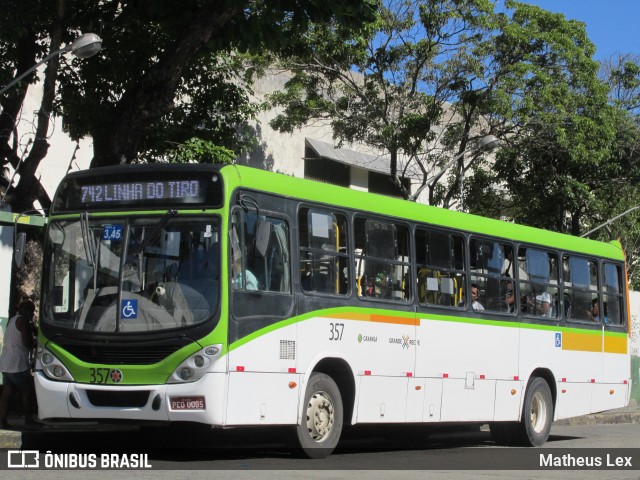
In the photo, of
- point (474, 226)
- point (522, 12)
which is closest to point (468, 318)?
point (474, 226)

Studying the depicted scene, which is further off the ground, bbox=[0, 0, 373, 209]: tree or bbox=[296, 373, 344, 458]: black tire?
bbox=[0, 0, 373, 209]: tree

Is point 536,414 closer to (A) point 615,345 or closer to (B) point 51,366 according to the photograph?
(A) point 615,345

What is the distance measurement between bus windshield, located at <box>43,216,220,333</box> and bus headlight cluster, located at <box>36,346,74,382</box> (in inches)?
13.0

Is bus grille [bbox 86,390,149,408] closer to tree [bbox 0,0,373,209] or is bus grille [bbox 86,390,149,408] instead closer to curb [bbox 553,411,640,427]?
tree [bbox 0,0,373,209]

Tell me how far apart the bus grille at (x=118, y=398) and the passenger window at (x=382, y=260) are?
3.08m

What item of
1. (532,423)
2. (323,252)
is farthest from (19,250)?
(532,423)

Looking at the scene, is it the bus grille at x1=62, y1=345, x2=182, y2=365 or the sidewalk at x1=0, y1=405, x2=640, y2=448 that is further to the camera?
the sidewalk at x1=0, y1=405, x2=640, y2=448

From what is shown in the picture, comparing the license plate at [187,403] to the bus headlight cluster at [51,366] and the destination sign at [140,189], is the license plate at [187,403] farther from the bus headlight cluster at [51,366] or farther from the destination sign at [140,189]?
the destination sign at [140,189]

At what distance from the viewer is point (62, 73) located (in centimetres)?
1838

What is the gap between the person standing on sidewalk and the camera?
13.4m

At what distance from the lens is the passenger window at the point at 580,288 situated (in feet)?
56.2

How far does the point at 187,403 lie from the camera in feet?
34.4

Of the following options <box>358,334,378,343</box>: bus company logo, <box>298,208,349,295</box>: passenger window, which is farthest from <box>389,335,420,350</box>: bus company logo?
<box>298,208,349,295</box>: passenger window

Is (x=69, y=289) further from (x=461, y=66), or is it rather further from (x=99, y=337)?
(x=461, y=66)
